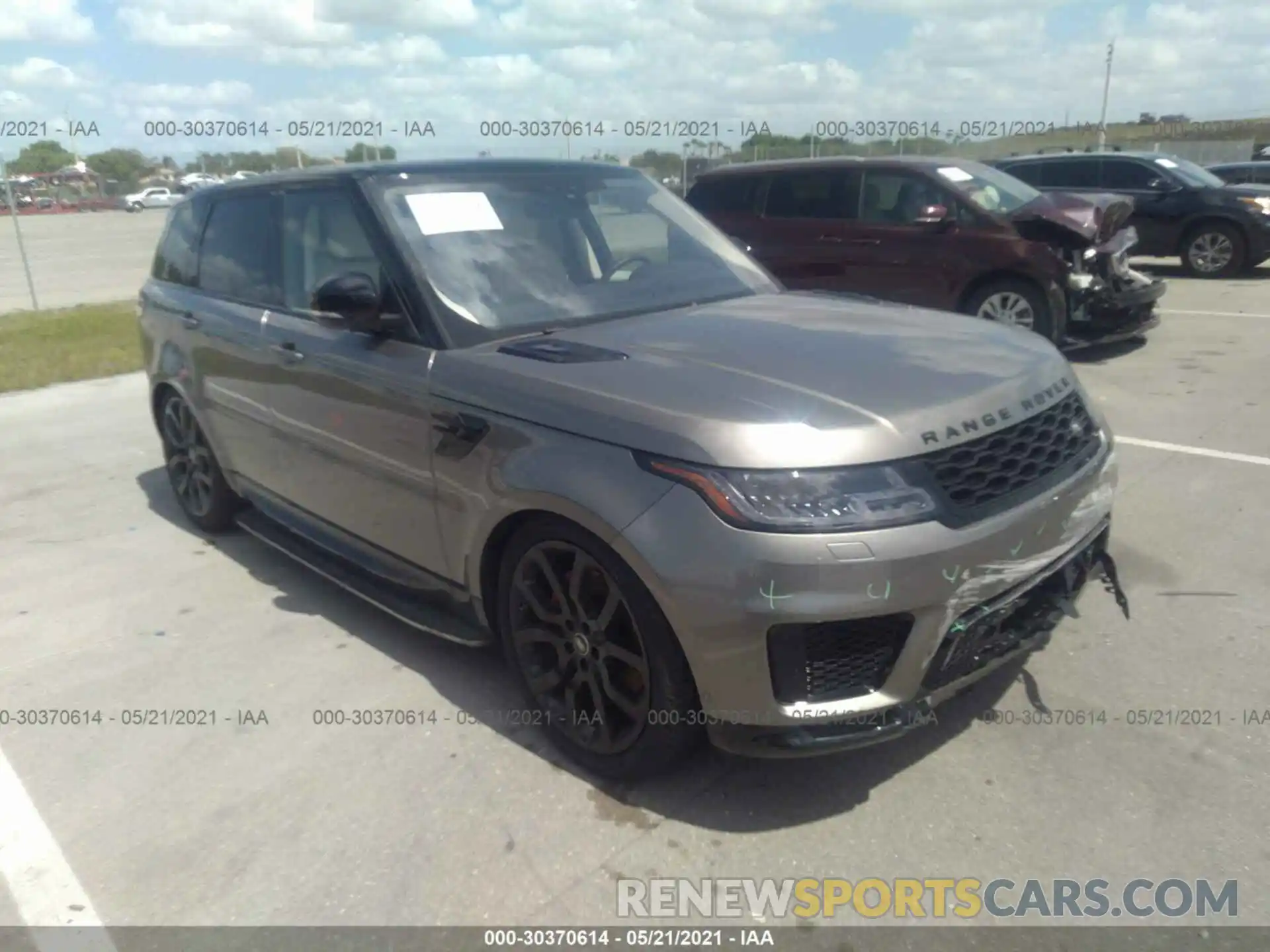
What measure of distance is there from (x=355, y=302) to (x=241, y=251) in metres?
1.60

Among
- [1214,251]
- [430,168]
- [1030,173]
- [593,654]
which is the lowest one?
[1214,251]

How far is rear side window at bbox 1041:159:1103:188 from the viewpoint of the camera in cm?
A: 1363

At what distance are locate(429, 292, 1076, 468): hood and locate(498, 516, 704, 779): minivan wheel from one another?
38 centimetres

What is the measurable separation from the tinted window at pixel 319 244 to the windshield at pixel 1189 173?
12.9 meters

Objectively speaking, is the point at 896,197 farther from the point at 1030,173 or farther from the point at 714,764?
the point at 714,764

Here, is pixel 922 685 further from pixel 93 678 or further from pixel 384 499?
pixel 93 678

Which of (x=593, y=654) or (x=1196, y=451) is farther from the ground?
(x=593, y=654)

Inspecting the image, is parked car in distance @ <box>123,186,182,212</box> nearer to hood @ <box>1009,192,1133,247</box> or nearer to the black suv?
the black suv

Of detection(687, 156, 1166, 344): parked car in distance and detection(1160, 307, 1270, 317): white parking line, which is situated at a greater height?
detection(687, 156, 1166, 344): parked car in distance

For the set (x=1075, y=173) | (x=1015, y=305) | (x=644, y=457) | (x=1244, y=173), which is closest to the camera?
(x=644, y=457)

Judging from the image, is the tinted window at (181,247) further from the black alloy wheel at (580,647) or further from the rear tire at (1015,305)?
the rear tire at (1015,305)

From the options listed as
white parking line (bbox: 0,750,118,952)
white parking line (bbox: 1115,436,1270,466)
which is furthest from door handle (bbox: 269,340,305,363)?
white parking line (bbox: 1115,436,1270,466)

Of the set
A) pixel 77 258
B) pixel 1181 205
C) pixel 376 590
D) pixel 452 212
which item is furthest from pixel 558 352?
pixel 77 258

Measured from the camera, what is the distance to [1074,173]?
13.7 metres
